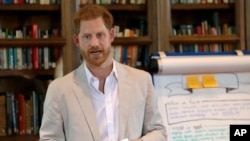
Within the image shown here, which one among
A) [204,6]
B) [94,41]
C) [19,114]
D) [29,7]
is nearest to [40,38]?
[29,7]

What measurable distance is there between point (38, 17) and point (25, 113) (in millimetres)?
671

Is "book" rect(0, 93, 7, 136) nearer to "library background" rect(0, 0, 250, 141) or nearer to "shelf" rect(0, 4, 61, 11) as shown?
"library background" rect(0, 0, 250, 141)

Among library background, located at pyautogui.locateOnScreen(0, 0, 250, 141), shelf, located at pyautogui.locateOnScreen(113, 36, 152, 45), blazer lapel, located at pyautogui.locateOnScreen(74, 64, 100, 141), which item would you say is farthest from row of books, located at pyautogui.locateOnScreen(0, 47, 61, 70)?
blazer lapel, located at pyautogui.locateOnScreen(74, 64, 100, 141)

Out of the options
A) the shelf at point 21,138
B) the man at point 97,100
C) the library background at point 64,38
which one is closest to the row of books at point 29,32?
the library background at point 64,38

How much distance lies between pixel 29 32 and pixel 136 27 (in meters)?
0.75

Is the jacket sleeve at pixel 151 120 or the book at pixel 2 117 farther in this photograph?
the book at pixel 2 117

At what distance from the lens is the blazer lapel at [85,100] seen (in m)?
1.64

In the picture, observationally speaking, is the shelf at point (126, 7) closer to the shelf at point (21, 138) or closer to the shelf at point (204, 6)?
the shelf at point (204, 6)

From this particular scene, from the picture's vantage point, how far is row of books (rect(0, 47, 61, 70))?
8.73ft

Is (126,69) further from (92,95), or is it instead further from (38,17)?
(38,17)

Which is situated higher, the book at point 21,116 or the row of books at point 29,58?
the row of books at point 29,58

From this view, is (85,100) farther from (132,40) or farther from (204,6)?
(204,6)

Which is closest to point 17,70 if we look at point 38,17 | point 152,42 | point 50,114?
point 38,17

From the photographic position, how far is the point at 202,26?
2.90 metres
